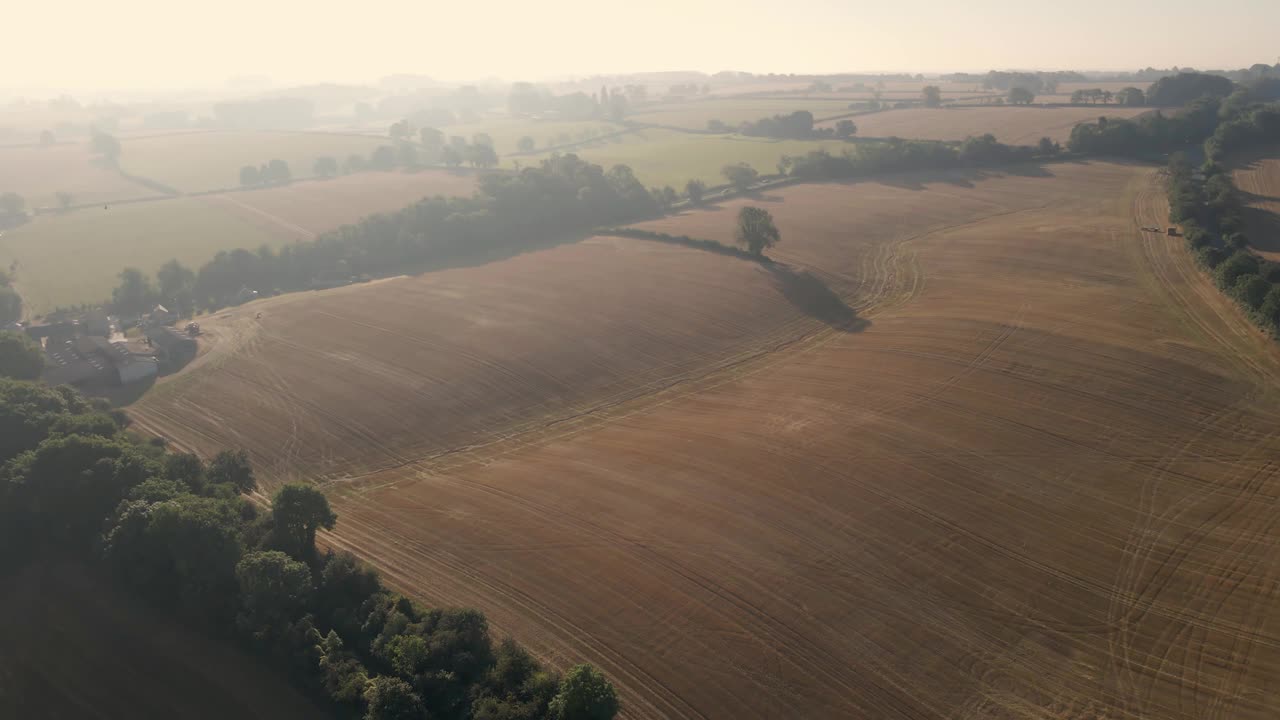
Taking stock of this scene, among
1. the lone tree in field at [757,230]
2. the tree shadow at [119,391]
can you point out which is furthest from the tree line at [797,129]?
the tree shadow at [119,391]

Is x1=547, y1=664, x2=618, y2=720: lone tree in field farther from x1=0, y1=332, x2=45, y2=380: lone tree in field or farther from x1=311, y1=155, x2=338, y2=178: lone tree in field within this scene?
x1=311, y1=155, x2=338, y2=178: lone tree in field

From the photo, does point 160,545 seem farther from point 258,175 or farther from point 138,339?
point 258,175

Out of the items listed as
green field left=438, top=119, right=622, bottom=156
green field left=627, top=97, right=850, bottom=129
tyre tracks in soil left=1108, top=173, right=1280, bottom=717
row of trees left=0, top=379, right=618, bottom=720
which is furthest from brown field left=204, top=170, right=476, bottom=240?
tyre tracks in soil left=1108, top=173, right=1280, bottom=717

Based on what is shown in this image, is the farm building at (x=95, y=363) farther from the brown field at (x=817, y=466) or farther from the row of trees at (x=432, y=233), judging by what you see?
the row of trees at (x=432, y=233)

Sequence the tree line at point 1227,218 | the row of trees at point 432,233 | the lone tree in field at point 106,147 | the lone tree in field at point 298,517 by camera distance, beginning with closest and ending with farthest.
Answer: the lone tree in field at point 298,517 → the tree line at point 1227,218 → the row of trees at point 432,233 → the lone tree in field at point 106,147

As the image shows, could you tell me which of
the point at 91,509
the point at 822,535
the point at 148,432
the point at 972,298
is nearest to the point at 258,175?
the point at 148,432

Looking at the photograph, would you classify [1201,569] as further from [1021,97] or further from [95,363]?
[1021,97]

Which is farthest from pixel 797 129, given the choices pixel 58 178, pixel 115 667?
pixel 115 667
